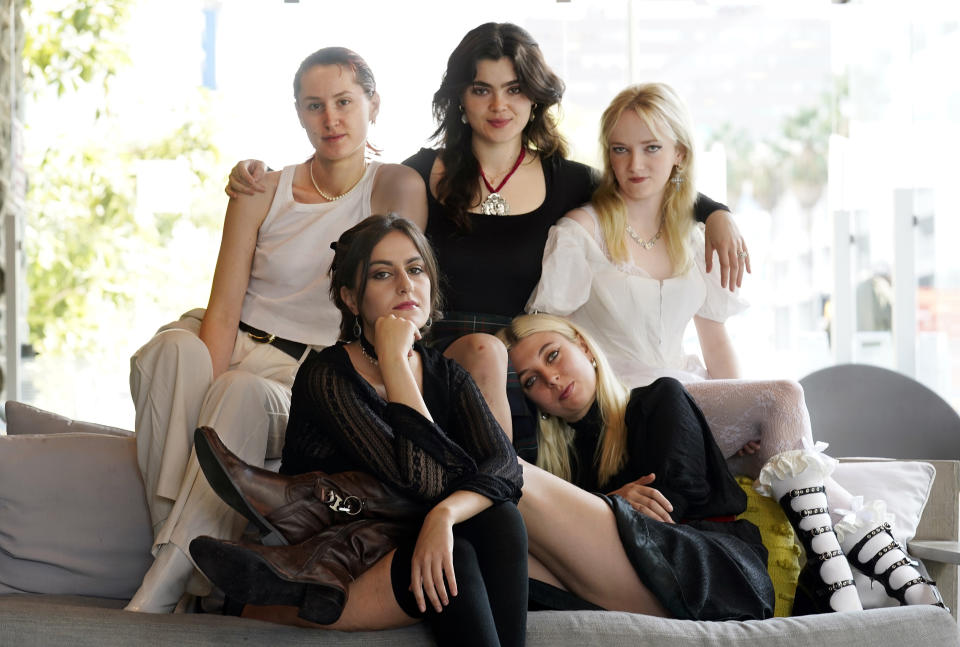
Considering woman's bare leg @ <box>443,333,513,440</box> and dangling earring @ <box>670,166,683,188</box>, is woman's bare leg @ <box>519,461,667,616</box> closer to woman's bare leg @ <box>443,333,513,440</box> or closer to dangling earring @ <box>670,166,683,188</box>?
woman's bare leg @ <box>443,333,513,440</box>

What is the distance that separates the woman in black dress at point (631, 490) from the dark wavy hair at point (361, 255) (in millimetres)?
391

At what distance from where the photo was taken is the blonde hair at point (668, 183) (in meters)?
2.67

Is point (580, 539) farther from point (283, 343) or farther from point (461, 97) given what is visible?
point (461, 97)

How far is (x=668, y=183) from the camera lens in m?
2.80

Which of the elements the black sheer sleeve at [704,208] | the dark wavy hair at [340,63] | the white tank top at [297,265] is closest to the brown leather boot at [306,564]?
the white tank top at [297,265]

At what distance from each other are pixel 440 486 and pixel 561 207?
1174 mm

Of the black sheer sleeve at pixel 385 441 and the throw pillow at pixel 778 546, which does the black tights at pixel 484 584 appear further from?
the throw pillow at pixel 778 546

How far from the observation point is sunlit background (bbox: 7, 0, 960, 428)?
4.81m

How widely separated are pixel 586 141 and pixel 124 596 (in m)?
3.46

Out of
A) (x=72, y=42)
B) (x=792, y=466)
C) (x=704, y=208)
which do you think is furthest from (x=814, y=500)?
(x=72, y=42)

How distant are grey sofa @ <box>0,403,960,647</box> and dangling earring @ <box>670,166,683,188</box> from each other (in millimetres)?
996

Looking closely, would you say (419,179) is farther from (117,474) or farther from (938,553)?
(938,553)

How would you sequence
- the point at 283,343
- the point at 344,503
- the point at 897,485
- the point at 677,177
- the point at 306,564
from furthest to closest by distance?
1. the point at 677,177
2. the point at 283,343
3. the point at 897,485
4. the point at 344,503
5. the point at 306,564

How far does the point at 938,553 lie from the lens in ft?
7.16
